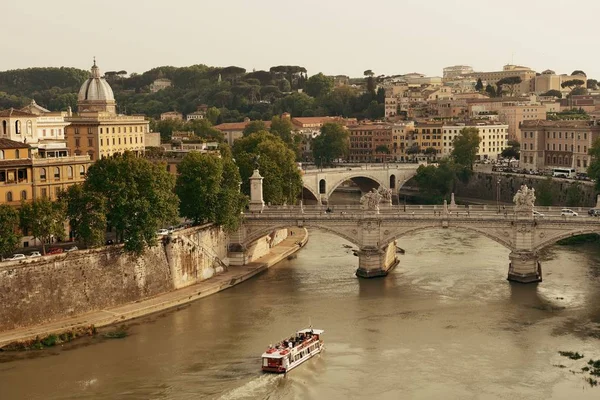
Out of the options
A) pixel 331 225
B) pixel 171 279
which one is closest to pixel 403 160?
pixel 331 225

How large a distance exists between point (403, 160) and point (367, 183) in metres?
15.4

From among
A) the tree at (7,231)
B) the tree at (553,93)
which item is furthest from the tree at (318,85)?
the tree at (7,231)

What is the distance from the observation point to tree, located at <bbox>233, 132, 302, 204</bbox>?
5197 cm

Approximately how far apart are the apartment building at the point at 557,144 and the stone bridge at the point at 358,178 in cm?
909

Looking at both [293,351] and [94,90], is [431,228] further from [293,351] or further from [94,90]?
[94,90]

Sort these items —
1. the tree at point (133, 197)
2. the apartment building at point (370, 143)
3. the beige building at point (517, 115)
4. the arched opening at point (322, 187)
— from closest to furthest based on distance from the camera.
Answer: the tree at point (133, 197), the arched opening at point (322, 187), the apartment building at point (370, 143), the beige building at point (517, 115)

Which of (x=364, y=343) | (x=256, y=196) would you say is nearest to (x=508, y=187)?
(x=256, y=196)

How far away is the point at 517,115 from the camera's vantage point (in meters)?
98.1

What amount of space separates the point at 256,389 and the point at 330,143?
6348 cm

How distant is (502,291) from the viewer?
39.3 metres

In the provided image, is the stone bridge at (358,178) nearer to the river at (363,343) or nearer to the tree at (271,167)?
the tree at (271,167)

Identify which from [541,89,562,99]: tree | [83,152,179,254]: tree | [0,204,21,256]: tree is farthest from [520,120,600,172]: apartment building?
[0,204,21,256]: tree

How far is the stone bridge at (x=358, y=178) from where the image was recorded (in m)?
71.3

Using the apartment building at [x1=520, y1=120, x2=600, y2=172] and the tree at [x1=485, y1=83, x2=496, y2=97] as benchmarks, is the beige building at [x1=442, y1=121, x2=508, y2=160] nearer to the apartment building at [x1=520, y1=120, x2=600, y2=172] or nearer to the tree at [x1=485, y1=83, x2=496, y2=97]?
the apartment building at [x1=520, y1=120, x2=600, y2=172]
